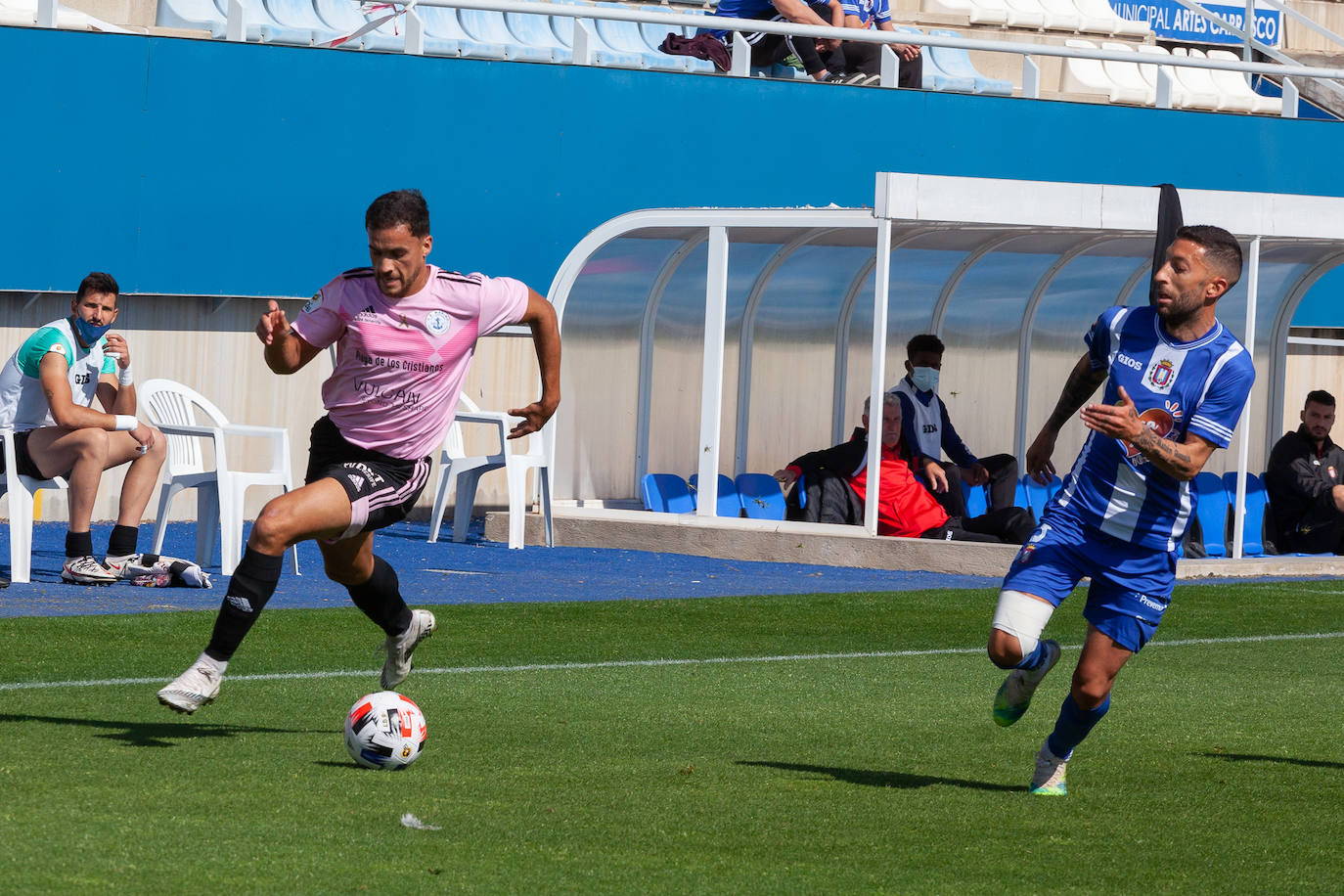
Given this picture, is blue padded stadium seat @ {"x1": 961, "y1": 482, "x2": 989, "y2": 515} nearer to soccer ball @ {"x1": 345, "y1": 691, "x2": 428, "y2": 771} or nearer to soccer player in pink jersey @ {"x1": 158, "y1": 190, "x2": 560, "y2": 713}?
soccer player in pink jersey @ {"x1": 158, "y1": 190, "x2": 560, "y2": 713}

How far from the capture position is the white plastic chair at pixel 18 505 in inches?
454

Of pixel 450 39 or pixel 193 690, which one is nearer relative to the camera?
pixel 193 690

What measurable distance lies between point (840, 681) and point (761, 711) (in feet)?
3.64

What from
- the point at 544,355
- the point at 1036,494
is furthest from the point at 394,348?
the point at 1036,494

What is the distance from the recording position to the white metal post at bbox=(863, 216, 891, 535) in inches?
573

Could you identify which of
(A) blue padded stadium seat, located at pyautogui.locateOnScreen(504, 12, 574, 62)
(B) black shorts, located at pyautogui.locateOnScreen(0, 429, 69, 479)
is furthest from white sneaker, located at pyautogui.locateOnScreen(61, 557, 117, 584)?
(A) blue padded stadium seat, located at pyautogui.locateOnScreen(504, 12, 574, 62)

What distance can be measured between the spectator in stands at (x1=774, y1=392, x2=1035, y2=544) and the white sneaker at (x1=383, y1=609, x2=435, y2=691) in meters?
7.96

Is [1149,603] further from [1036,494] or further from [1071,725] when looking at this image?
[1036,494]

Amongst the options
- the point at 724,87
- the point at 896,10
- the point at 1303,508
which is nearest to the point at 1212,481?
the point at 1303,508

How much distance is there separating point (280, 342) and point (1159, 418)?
2.95 metres

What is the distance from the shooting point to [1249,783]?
691 centimetres

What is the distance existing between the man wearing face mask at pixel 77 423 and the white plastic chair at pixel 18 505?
2.7 inches

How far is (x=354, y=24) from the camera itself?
19109mm

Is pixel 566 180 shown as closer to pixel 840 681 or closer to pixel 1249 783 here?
pixel 840 681
